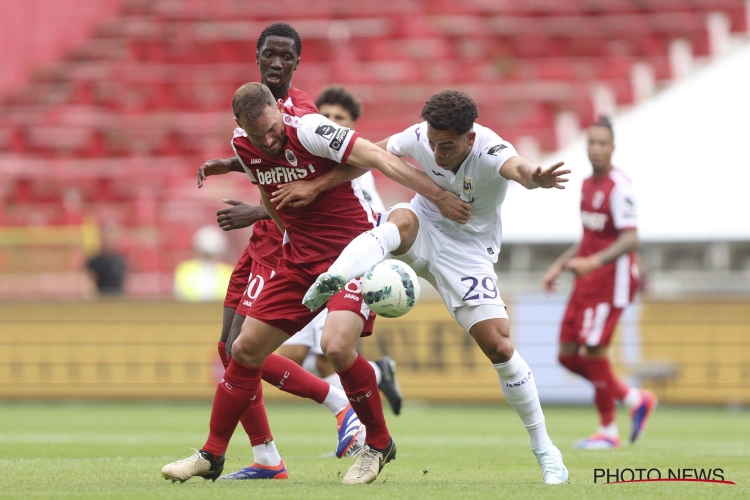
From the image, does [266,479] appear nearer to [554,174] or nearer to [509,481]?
[509,481]

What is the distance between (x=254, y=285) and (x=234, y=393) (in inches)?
29.7

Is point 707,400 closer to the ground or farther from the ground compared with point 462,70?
closer to the ground

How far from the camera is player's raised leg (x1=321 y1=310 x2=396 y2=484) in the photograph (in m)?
5.79

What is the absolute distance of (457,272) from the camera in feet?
20.0

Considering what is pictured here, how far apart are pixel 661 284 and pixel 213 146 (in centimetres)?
791

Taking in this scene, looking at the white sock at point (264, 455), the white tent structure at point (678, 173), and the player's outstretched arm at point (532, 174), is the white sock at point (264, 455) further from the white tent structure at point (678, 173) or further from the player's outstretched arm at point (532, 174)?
the white tent structure at point (678, 173)

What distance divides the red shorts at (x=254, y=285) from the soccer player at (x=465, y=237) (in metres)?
0.75

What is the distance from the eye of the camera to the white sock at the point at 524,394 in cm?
599

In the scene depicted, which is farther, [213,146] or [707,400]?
[213,146]

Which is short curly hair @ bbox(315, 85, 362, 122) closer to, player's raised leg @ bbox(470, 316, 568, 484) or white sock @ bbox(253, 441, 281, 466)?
player's raised leg @ bbox(470, 316, 568, 484)

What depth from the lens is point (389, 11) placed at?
20.9 meters

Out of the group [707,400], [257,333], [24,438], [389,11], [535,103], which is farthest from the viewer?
[389,11]

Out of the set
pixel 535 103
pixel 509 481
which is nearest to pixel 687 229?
pixel 535 103

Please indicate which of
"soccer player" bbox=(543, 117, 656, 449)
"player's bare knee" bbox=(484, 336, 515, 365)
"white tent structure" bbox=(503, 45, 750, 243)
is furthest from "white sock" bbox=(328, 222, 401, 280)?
"white tent structure" bbox=(503, 45, 750, 243)
